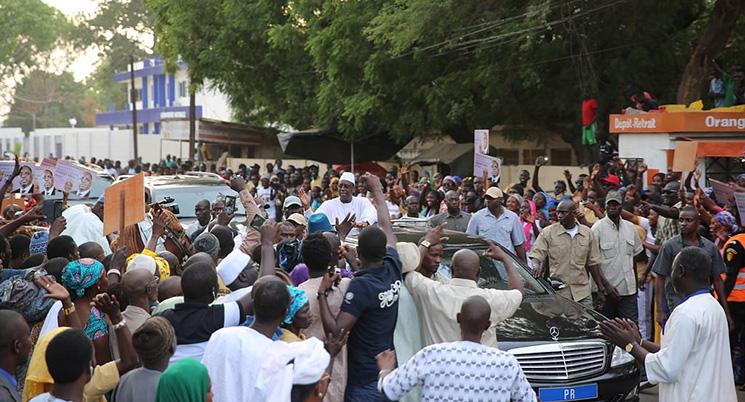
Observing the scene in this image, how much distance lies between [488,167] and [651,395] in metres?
5.40

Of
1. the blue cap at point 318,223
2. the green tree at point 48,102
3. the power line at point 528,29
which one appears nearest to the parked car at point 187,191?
the blue cap at point 318,223

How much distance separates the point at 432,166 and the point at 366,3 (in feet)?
20.4

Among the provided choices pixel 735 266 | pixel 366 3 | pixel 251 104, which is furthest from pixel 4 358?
pixel 251 104

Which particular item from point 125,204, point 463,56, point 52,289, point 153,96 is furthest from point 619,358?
point 153,96

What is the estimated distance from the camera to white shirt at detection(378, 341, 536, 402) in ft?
16.5

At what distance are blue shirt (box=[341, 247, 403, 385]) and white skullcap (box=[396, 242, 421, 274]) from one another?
302mm

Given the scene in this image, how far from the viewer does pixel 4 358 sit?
194 inches

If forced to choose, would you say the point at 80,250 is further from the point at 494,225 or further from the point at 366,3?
the point at 366,3

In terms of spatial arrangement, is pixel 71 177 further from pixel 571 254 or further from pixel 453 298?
pixel 453 298

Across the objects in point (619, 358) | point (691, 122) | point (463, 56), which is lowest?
point (619, 358)

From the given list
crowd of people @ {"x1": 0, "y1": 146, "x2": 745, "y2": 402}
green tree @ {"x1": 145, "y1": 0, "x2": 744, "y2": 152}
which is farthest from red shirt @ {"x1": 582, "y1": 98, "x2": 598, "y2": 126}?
crowd of people @ {"x1": 0, "y1": 146, "x2": 745, "y2": 402}

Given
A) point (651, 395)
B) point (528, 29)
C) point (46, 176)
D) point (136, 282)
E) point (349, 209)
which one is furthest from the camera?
point (528, 29)

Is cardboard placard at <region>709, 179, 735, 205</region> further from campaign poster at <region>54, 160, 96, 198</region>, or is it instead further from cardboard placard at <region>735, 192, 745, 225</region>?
campaign poster at <region>54, 160, 96, 198</region>

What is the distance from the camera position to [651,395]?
1045 cm
